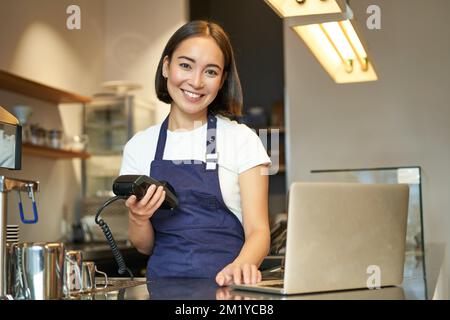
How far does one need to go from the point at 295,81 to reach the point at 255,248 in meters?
1.01

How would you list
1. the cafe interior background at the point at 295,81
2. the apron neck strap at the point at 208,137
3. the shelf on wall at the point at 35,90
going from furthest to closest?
the shelf on wall at the point at 35,90 → the cafe interior background at the point at 295,81 → the apron neck strap at the point at 208,137

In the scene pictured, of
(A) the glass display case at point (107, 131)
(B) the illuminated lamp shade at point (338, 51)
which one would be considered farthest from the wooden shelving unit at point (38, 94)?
(B) the illuminated lamp shade at point (338, 51)

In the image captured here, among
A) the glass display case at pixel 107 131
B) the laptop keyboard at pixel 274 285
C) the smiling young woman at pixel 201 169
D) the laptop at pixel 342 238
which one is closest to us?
the laptop at pixel 342 238

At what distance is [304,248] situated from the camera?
1.14 meters

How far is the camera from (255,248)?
1501 mm

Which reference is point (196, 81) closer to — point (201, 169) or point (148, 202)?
point (201, 169)

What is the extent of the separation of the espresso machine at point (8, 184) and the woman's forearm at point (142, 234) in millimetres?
222

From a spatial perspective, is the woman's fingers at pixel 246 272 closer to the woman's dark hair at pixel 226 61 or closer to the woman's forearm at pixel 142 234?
the woman's forearm at pixel 142 234

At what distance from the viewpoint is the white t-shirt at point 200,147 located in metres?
1.62

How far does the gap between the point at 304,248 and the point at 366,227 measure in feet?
0.49

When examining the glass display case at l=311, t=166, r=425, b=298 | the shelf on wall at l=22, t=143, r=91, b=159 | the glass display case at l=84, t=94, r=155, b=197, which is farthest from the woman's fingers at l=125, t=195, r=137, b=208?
the glass display case at l=84, t=94, r=155, b=197

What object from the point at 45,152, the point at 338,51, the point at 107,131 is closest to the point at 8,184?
the point at 338,51
